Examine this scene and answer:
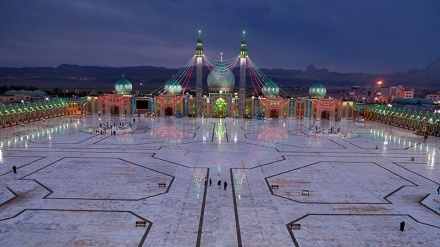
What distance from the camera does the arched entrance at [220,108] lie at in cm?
6031

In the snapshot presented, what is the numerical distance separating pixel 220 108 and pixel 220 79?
16.8 ft

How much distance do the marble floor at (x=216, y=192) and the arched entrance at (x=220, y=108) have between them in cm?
2405

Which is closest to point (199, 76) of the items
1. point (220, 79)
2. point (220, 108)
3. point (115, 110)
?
point (220, 79)

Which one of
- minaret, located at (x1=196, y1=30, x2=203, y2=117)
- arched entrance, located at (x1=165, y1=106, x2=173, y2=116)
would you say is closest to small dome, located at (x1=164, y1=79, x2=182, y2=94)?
arched entrance, located at (x1=165, y1=106, x2=173, y2=116)

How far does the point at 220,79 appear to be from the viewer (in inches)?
2392

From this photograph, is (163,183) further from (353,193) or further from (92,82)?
(92,82)

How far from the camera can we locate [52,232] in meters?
14.5

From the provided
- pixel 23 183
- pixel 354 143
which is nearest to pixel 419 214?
pixel 354 143

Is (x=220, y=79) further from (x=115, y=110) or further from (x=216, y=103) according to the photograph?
(x=115, y=110)

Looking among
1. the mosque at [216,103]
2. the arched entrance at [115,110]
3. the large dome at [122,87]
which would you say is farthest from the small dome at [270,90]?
the arched entrance at [115,110]

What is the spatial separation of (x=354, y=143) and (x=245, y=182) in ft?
63.2

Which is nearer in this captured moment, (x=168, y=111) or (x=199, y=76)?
(x=199, y=76)

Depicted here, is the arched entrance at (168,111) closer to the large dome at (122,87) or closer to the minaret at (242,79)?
the large dome at (122,87)

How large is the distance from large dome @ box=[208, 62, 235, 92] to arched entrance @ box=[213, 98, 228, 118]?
96.8 inches
